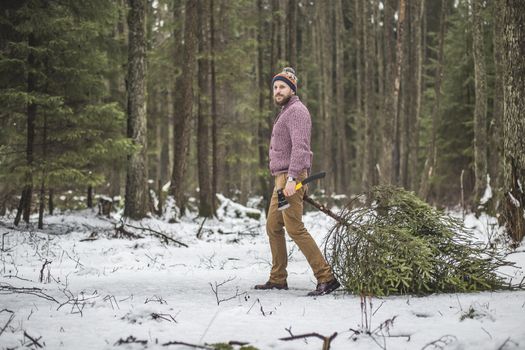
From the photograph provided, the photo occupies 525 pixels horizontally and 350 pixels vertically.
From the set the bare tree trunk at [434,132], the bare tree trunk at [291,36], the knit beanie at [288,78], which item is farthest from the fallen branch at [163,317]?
the bare tree trunk at [434,132]

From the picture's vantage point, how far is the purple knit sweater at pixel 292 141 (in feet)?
14.1

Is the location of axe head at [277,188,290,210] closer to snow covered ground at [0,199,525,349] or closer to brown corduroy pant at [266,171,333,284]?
brown corduroy pant at [266,171,333,284]

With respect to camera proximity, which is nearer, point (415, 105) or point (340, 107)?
point (415, 105)

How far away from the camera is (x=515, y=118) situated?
6.25 m

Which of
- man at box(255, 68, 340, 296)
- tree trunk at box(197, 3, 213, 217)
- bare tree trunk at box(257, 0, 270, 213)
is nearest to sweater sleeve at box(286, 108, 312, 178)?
man at box(255, 68, 340, 296)

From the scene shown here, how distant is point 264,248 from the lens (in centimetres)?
813

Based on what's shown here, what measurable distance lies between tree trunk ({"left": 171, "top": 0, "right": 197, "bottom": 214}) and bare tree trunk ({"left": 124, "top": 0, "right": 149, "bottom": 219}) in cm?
215

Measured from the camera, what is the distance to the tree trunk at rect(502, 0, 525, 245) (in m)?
6.04

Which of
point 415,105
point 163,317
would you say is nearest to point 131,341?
point 163,317

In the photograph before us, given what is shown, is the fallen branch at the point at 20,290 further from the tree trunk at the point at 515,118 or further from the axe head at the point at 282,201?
the tree trunk at the point at 515,118

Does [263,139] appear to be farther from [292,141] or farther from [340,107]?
[292,141]

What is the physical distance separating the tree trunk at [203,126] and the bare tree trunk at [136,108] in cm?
304

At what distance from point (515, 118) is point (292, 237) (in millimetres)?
4235

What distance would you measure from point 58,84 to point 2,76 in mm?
1018
